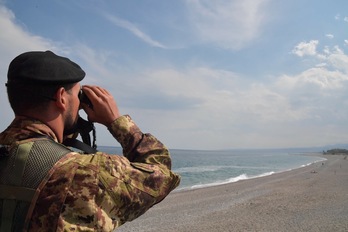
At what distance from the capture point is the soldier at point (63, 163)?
153 cm

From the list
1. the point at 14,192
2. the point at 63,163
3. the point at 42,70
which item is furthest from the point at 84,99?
the point at 14,192

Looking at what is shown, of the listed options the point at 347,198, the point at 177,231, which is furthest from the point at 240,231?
the point at 347,198

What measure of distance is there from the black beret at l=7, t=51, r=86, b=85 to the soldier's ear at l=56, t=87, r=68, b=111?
0.14ft

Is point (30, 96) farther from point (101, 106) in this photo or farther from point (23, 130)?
point (101, 106)

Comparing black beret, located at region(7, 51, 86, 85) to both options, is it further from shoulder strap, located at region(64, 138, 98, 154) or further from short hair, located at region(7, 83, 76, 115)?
shoulder strap, located at region(64, 138, 98, 154)

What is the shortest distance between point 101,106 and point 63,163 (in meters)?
0.37

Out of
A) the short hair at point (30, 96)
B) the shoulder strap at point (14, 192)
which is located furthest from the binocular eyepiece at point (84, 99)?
the shoulder strap at point (14, 192)

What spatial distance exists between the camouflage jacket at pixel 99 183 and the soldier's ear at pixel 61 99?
125 mm

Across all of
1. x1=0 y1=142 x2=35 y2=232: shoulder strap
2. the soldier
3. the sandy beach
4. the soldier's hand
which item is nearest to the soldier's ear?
the soldier

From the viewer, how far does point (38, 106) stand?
1700 millimetres

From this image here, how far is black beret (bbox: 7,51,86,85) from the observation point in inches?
65.2

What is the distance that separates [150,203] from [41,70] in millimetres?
828

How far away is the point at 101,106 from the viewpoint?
180 centimetres

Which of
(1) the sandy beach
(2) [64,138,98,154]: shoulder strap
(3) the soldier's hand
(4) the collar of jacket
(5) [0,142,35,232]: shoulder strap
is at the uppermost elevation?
(3) the soldier's hand
